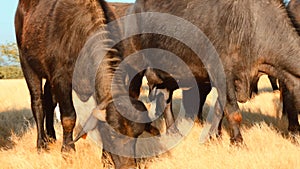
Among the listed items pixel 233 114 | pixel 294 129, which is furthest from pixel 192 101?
pixel 233 114

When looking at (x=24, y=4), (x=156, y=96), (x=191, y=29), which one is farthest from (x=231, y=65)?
(x=24, y=4)

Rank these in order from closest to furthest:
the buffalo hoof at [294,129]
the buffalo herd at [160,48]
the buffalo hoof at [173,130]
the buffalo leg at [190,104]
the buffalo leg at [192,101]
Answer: the buffalo herd at [160,48] → the buffalo hoof at [294,129] → the buffalo hoof at [173,130] → the buffalo leg at [192,101] → the buffalo leg at [190,104]

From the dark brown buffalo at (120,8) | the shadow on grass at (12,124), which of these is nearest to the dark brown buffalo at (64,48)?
the shadow on grass at (12,124)

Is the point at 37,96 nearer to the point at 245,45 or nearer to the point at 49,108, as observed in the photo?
the point at 49,108

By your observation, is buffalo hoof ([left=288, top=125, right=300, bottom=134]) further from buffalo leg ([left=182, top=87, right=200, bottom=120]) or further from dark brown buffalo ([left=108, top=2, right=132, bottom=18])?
dark brown buffalo ([left=108, top=2, right=132, bottom=18])

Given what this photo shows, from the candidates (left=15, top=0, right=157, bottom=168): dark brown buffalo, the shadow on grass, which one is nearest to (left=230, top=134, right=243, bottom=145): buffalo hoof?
(left=15, top=0, right=157, bottom=168): dark brown buffalo

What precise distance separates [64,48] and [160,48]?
66.7 inches

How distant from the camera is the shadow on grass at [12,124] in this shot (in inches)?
270

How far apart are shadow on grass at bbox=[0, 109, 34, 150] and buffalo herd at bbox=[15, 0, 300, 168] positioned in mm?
713

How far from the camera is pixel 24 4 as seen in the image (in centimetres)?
625

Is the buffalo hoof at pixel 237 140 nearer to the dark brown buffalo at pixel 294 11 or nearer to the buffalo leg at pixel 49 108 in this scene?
the dark brown buffalo at pixel 294 11

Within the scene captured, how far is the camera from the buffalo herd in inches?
200

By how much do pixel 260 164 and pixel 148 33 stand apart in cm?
299

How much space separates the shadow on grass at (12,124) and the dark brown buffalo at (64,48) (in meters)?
0.91
